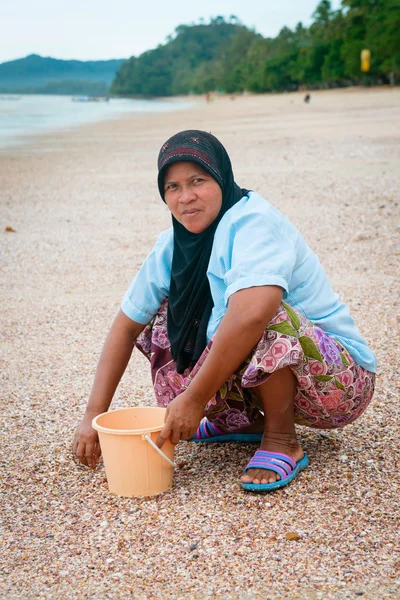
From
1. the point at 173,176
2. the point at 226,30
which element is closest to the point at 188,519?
the point at 173,176

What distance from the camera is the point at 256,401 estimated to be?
7.97ft

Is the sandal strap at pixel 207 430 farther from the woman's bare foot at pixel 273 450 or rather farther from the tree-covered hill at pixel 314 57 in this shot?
the tree-covered hill at pixel 314 57

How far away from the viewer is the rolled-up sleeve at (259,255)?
2158 millimetres

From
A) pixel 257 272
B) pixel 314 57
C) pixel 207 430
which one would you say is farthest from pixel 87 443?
pixel 314 57

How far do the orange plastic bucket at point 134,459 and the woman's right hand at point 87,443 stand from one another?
0.09m

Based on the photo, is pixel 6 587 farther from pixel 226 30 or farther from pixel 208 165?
pixel 226 30

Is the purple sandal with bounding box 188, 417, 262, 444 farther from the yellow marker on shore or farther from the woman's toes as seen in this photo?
the yellow marker on shore

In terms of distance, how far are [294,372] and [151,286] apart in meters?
0.60

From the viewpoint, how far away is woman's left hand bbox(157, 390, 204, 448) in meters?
2.19

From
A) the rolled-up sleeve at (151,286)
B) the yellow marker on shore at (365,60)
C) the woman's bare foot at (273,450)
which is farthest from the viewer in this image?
the yellow marker on shore at (365,60)

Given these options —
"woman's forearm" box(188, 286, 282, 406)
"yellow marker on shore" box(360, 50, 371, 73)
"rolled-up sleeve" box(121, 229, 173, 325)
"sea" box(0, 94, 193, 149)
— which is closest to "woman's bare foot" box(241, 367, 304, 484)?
"woman's forearm" box(188, 286, 282, 406)

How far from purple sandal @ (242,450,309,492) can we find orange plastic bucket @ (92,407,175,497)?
0.27m

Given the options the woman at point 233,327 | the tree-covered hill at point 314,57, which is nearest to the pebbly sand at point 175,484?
the woman at point 233,327

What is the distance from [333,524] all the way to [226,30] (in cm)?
18896
